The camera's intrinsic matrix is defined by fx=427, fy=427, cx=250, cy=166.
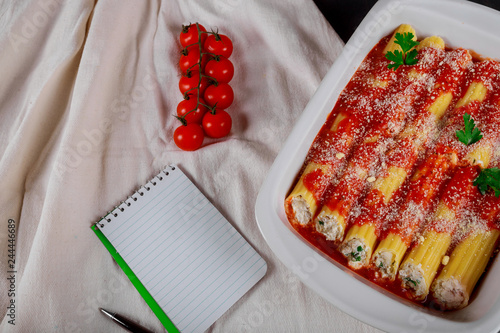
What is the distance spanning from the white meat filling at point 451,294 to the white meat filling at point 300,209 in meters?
0.39

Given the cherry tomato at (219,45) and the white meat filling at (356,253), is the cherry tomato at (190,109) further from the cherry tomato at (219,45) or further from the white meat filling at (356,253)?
the white meat filling at (356,253)

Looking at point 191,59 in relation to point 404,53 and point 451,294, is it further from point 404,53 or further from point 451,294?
point 451,294

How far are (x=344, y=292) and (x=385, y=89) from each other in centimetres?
61

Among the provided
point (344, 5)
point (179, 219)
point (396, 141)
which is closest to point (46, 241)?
point (179, 219)

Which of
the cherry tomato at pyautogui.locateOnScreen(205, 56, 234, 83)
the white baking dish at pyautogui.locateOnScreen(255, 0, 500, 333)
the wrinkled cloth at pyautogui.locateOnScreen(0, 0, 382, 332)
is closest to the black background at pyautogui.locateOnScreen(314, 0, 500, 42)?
the wrinkled cloth at pyautogui.locateOnScreen(0, 0, 382, 332)

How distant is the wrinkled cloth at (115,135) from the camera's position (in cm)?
136

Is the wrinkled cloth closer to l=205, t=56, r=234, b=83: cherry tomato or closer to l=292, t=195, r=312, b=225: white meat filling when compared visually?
l=205, t=56, r=234, b=83: cherry tomato

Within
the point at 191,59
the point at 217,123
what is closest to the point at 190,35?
the point at 191,59

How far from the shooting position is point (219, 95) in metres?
1.50

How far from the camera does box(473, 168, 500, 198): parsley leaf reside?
113 centimetres

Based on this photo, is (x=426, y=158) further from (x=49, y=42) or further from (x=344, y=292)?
(x=49, y=42)

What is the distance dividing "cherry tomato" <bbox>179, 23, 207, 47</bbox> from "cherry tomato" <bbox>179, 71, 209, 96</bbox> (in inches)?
5.1

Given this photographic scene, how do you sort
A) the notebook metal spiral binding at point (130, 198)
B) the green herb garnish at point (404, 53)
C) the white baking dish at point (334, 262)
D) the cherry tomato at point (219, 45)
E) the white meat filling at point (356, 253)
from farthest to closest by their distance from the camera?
the cherry tomato at point (219, 45) → the notebook metal spiral binding at point (130, 198) → the green herb garnish at point (404, 53) → the white meat filling at point (356, 253) → the white baking dish at point (334, 262)

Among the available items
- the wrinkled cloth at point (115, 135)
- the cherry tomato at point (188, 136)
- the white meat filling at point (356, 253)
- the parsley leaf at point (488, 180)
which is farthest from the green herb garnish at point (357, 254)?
the cherry tomato at point (188, 136)
